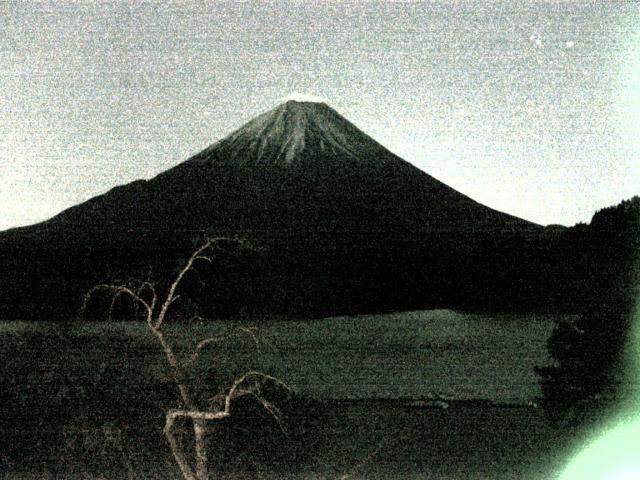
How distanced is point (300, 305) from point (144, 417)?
1163 cm

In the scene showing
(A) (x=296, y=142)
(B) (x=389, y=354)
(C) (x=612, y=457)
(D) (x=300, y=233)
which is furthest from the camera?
(A) (x=296, y=142)

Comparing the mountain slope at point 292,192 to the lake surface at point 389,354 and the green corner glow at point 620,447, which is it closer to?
the lake surface at point 389,354

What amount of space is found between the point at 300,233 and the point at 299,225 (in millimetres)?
3571

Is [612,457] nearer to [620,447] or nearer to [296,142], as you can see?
[620,447]

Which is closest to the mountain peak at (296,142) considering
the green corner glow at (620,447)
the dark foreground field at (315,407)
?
the dark foreground field at (315,407)

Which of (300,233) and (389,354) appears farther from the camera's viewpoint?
(300,233)

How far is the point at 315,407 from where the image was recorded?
11.6m

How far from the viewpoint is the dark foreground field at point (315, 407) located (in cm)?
943

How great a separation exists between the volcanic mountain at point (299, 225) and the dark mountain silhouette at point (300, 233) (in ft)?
0.36

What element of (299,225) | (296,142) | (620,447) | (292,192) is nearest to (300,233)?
A: (299,225)

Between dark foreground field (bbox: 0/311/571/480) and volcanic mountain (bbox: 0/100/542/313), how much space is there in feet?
10.1

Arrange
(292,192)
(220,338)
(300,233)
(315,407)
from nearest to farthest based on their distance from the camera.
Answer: (220,338)
(315,407)
(300,233)
(292,192)

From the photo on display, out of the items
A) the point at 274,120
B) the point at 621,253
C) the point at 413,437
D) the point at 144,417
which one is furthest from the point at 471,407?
the point at 274,120

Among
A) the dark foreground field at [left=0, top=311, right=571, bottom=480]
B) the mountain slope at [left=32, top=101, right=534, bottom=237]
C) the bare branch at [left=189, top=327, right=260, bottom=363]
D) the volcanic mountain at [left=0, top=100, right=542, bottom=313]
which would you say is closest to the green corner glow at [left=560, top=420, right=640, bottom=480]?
the dark foreground field at [left=0, top=311, right=571, bottom=480]
